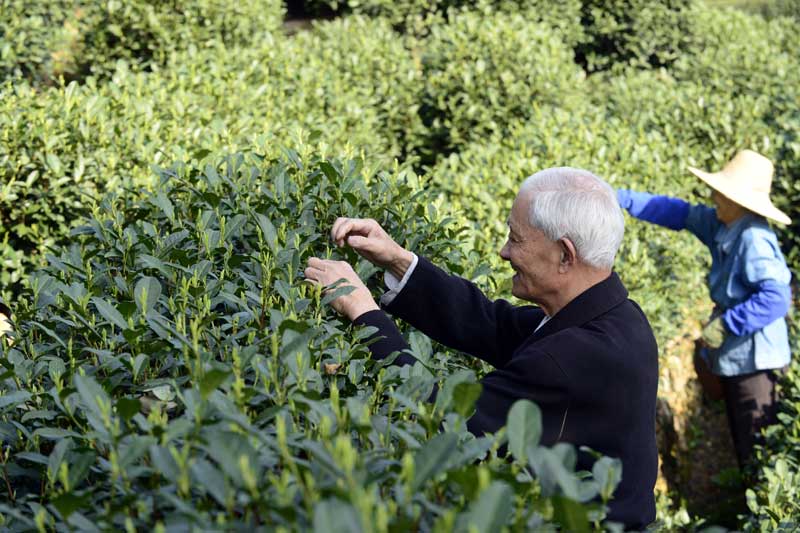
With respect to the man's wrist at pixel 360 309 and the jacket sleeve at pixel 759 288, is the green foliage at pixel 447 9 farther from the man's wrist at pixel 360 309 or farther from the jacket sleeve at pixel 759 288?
the man's wrist at pixel 360 309

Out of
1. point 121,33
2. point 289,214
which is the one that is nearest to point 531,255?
point 289,214

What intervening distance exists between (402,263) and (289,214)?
1.42ft

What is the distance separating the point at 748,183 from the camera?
539 centimetres

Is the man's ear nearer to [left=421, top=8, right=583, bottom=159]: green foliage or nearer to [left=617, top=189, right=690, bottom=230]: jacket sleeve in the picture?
[left=617, top=189, right=690, bottom=230]: jacket sleeve

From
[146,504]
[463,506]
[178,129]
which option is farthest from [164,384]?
[178,129]

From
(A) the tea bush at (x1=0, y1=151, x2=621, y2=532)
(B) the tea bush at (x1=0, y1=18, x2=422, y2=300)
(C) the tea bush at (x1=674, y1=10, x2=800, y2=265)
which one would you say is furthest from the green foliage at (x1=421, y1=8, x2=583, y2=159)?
(A) the tea bush at (x1=0, y1=151, x2=621, y2=532)

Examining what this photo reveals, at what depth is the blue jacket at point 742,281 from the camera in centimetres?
511

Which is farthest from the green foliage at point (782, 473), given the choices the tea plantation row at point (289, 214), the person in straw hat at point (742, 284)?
the person in straw hat at point (742, 284)

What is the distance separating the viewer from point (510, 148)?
6.57 metres

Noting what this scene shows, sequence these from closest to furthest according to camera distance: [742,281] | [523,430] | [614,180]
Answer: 1. [523,430]
2. [742,281]
3. [614,180]

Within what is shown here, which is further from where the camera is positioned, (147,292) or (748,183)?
(748,183)

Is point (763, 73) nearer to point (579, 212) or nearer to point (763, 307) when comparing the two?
point (763, 307)

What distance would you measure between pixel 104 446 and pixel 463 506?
0.77m

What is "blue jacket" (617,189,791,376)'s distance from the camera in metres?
5.11
